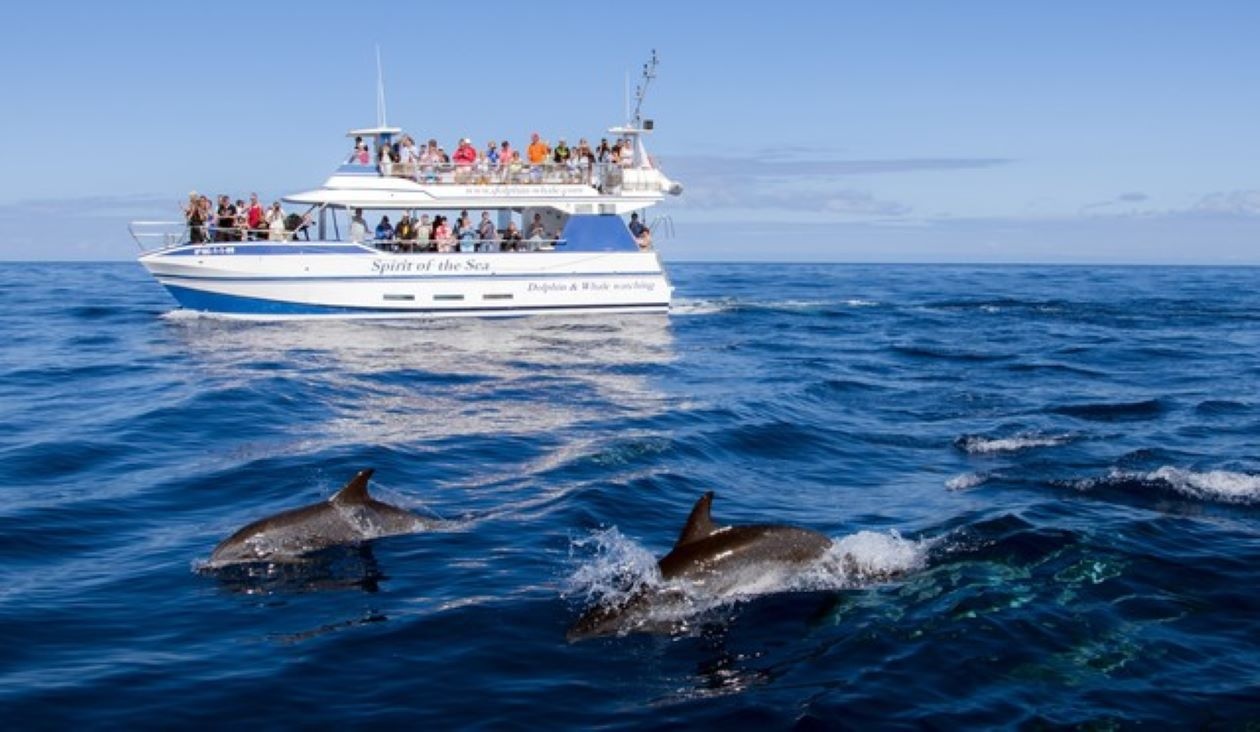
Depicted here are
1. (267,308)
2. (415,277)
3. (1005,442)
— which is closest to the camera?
(1005,442)

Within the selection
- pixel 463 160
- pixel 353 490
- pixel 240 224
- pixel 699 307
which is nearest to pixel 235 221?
pixel 240 224

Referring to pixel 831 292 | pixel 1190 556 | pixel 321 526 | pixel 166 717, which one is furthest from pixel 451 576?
pixel 831 292

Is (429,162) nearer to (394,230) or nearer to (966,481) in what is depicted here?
(394,230)

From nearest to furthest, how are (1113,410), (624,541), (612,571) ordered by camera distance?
1. (612,571)
2. (624,541)
3. (1113,410)

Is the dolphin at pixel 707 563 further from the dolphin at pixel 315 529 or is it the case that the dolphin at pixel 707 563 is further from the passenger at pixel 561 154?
the passenger at pixel 561 154

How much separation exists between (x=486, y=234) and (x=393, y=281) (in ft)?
12.6

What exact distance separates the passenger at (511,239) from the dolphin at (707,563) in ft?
106

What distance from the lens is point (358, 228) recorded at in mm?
41844

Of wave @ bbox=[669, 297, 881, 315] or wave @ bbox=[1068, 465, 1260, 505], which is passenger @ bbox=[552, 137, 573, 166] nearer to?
wave @ bbox=[669, 297, 881, 315]

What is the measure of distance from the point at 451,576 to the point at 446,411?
486 inches

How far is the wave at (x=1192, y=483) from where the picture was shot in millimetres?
15883

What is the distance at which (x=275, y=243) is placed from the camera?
40469 millimetres

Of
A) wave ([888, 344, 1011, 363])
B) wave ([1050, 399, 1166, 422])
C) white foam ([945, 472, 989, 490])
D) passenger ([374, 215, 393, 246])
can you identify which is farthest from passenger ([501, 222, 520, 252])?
white foam ([945, 472, 989, 490])

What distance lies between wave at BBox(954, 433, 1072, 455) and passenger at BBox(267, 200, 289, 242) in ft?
88.8
